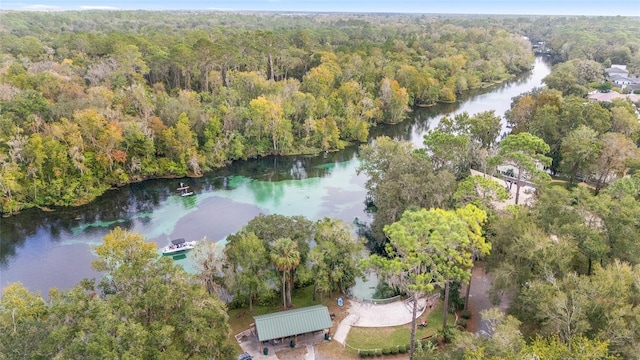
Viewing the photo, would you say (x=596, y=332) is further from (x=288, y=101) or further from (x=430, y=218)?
(x=288, y=101)

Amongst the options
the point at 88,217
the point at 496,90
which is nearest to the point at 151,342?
the point at 88,217

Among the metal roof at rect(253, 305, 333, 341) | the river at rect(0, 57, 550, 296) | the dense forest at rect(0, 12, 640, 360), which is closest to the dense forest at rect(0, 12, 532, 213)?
the dense forest at rect(0, 12, 640, 360)

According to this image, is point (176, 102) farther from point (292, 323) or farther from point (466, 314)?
point (466, 314)

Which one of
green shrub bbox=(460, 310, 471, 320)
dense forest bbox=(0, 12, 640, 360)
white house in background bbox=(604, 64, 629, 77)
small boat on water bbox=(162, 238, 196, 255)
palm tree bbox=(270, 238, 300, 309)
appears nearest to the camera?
dense forest bbox=(0, 12, 640, 360)

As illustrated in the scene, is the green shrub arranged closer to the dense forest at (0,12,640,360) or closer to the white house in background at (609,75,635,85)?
the dense forest at (0,12,640,360)

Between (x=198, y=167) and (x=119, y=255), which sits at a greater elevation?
(x=119, y=255)
